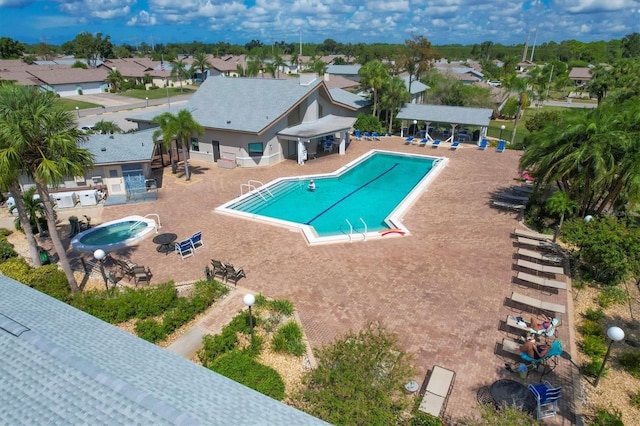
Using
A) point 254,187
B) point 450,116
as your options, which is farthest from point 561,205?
point 450,116

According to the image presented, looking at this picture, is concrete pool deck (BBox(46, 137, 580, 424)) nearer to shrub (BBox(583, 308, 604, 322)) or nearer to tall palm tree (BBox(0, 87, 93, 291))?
shrub (BBox(583, 308, 604, 322))

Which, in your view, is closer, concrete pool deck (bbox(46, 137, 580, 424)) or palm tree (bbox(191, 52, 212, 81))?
concrete pool deck (bbox(46, 137, 580, 424))

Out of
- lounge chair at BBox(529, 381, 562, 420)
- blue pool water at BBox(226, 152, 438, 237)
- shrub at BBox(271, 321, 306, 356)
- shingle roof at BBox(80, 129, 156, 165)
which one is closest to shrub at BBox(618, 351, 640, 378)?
lounge chair at BBox(529, 381, 562, 420)

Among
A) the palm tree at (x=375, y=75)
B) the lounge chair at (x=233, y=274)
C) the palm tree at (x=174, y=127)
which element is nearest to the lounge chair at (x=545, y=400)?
the lounge chair at (x=233, y=274)

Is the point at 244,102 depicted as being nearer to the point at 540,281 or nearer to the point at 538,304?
the point at 540,281

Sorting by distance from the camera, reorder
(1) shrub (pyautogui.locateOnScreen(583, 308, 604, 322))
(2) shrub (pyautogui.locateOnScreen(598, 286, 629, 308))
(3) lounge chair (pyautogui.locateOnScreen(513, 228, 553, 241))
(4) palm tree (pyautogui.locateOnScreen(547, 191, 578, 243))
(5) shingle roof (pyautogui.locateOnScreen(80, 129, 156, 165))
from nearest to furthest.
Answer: (1) shrub (pyautogui.locateOnScreen(583, 308, 604, 322)), (2) shrub (pyautogui.locateOnScreen(598, 286, 629, 308)), (3) lounge chair (pyautogui.locateOnScreen(513, 228, 553, 241)), (4) palm tree (pyautogui.locateOnScreen(547, 191, 578, 243)), (5) shingle roof (pyautogui.locateOnScreen(80, 129, 156, 165))


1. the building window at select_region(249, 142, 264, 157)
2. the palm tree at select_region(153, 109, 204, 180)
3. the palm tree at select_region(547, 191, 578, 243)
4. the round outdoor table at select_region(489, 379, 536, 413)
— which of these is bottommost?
the round outdoor table at select_region(489, 379, 536, 413)

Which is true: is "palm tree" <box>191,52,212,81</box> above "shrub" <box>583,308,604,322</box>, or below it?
above
